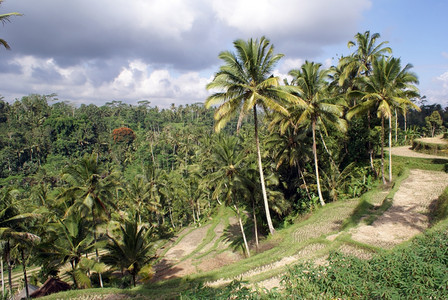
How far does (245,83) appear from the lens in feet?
43.9

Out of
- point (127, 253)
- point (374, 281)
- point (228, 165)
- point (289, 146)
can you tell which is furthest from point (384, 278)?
point (289, 146)

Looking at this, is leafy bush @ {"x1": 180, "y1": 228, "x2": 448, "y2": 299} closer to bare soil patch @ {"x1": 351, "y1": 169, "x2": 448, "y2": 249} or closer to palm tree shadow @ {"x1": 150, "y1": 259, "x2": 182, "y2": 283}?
bare soil patch @ {"x1": 351, "y1": 169, "x2": 448, "y2": 249}

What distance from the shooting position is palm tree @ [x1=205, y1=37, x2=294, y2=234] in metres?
12.7

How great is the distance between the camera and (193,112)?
126 meters

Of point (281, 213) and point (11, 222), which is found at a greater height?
point (11, 222)

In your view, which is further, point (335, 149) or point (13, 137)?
point (13, 137)

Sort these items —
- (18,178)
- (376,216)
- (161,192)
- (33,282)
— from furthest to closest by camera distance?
(18,178) < (161,192) < (33,282) < (376,216)

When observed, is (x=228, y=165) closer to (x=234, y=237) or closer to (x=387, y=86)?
(x=387, y=86)

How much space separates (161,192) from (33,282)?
605 inches

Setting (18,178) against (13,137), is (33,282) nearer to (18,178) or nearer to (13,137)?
(18,178)

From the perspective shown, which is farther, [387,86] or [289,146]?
[289,146]

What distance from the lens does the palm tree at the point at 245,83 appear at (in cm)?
1274

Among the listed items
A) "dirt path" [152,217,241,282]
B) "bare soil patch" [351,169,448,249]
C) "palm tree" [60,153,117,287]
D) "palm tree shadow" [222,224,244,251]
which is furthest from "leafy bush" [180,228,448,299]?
"palm tree shadow" [222,224,244,251]

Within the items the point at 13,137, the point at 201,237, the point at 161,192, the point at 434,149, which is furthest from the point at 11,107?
the point at 434,149
